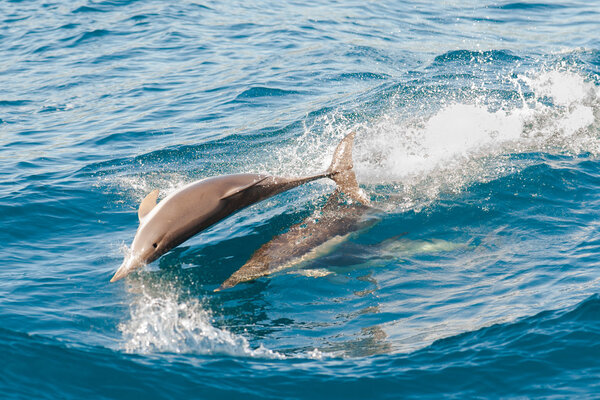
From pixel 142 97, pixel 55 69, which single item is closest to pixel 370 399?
pixel 142 97

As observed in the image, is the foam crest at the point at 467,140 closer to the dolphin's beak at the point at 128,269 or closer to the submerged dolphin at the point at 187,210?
the submerged dolphin at the point at 187,210

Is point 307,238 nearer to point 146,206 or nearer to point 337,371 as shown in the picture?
point 146,206

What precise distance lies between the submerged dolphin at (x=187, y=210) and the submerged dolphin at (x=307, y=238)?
2.95 ft

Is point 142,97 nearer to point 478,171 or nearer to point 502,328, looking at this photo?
point 478,171

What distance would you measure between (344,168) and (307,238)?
4.59ft

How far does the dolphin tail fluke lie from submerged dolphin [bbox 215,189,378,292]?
0.81 feet

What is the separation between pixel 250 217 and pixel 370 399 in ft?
18.0

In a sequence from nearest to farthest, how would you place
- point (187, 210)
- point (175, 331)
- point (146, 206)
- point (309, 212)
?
point (175, 331) < point (187, 210) < point (146, 206) < point (309, 212)

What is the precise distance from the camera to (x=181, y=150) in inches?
539

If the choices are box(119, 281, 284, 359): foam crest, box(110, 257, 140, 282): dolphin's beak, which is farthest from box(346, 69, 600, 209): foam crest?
box(110, 257, 140, 282): dolphin's beak

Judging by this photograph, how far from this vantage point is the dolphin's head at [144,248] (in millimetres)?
8055

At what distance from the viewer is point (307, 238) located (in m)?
9.91

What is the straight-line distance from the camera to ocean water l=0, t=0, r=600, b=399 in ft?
22.0

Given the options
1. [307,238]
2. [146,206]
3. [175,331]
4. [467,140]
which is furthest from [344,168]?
[175,331]
